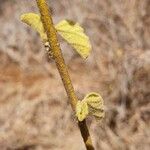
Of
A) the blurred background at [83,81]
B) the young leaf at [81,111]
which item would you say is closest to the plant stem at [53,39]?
the young leaf at [81,111]

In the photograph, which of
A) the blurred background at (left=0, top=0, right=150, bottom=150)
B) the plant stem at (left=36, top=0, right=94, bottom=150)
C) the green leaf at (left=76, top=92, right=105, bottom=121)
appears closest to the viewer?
the plant stem at (left=36, top=0, right=94, bottom=150)

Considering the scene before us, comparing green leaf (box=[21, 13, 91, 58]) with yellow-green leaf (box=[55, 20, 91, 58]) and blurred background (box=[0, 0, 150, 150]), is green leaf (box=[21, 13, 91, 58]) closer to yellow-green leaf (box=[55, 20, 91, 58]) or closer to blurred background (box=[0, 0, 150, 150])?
yellow-green leaf (box=[55, 20, 91, 58])

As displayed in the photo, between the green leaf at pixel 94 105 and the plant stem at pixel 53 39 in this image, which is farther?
the green leaf at pixel 94 105

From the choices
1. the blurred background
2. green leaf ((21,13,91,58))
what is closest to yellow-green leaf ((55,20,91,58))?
green leaf ((21,13,91,58))

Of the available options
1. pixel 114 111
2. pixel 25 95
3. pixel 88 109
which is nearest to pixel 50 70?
pixel 25 95

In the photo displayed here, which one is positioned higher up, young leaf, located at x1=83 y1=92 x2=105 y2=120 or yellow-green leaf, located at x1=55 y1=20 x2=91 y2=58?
yellow-green leaf, located at x1=55 y1=20 x2=91 y2=58

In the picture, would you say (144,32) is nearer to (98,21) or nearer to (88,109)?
(98,21)

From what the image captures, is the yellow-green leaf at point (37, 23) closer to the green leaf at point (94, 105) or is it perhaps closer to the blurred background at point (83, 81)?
the green leaf at point (94, 105)

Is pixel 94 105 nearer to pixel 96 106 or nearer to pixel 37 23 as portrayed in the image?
pixel 96 106
